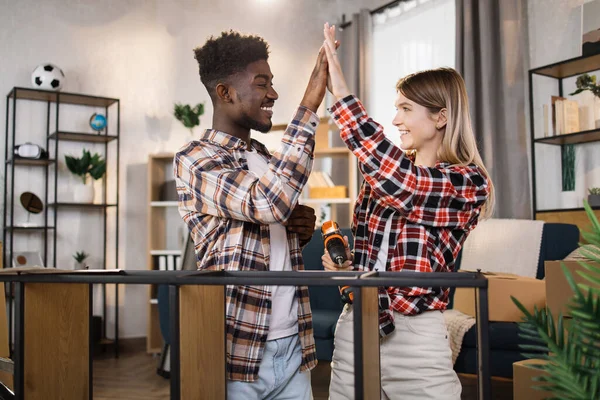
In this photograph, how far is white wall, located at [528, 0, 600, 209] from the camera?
4.20 m

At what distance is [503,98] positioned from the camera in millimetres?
4543

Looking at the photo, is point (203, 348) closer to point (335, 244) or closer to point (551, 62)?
point (335, 244)

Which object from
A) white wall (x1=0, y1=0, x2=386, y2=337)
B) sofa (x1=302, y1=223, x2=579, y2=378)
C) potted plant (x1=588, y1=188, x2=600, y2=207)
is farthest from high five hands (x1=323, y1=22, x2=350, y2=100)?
white wall (x1=0, y1=0, x2=386, y2=337)

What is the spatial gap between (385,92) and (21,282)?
510 centimetres

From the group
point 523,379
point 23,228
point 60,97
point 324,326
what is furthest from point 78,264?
point 523,379

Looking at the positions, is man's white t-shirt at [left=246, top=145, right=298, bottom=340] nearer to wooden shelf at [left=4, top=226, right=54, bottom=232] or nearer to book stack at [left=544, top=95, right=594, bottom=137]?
book stack at [left=544, top=95, right=594, bottom=137]

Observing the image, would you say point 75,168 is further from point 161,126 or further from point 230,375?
point 230,375

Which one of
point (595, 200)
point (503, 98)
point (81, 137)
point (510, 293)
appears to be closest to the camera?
point (510, 293)

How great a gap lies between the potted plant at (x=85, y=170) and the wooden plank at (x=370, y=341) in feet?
14.1

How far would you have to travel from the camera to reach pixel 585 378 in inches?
19.7

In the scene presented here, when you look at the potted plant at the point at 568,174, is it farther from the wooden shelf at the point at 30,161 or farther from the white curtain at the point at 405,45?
the wooden shelf at the point at 30,161

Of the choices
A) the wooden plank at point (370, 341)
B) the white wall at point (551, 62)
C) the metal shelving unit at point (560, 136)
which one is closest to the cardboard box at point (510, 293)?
the wooden plank at point (370, 341)

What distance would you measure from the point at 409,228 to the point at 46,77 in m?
4.27

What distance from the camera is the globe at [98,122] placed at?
5051 millimetres
